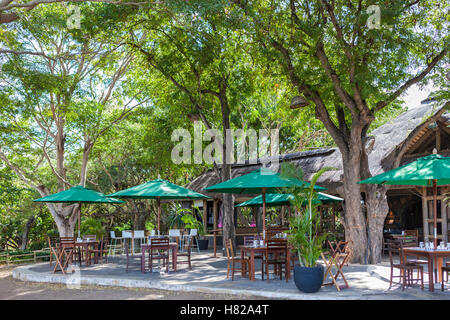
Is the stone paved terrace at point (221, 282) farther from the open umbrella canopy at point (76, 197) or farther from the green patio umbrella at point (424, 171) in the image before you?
the open umbrella canopy at point (76, 197)

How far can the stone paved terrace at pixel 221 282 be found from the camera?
6.71 m

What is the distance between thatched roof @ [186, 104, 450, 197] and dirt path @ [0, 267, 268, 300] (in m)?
6.96

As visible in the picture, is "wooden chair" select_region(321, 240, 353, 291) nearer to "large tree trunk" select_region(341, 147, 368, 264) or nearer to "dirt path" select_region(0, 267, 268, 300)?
"dirt path" select_region(0, 267, 268, 300)

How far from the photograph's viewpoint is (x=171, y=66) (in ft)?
45.2

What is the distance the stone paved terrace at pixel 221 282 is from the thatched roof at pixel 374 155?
14.1 feet

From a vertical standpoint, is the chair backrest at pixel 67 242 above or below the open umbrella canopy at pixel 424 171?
below

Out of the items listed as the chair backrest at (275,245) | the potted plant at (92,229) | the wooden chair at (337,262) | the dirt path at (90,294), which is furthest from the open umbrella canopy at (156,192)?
the potted plant at (92,229)

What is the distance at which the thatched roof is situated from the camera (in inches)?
526

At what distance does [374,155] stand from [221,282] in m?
8.55

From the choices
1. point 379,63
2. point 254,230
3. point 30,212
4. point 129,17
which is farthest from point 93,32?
point 30,212

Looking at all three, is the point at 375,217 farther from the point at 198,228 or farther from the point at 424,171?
the point at 198,228

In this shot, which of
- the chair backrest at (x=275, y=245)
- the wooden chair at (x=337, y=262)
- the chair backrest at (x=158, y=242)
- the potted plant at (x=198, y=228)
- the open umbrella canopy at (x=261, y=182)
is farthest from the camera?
the potted plant at (x=198, y=228)
